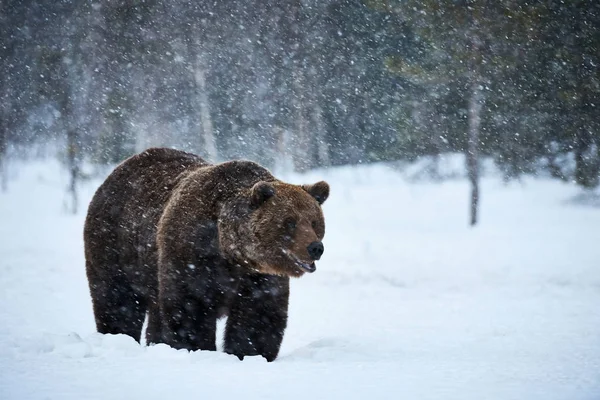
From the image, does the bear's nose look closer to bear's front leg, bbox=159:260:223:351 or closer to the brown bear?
the brown bear

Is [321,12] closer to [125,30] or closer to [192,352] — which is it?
[125,30]

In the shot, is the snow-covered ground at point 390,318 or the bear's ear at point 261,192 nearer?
the snow-covered ground at point 390,318

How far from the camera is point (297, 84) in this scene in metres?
21.6

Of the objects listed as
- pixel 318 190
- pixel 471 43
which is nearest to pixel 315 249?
pixel 318 190

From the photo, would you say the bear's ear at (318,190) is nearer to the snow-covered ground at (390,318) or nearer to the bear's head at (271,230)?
the bear's head at (271,230)

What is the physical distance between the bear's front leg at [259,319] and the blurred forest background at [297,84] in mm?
12163

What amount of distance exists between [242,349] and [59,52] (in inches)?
688

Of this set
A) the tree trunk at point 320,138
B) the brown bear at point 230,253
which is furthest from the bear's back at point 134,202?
the tree trunk at point 320,138

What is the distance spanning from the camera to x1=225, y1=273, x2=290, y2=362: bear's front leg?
16.7ft

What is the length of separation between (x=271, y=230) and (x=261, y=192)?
29 centimetres

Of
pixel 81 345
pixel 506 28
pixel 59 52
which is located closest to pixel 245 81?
pixel 59 52

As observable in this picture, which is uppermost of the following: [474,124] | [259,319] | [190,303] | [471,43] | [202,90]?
[471,43]

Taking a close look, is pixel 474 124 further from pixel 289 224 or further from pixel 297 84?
pixel 289 224

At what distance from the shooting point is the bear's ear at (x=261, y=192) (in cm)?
489
